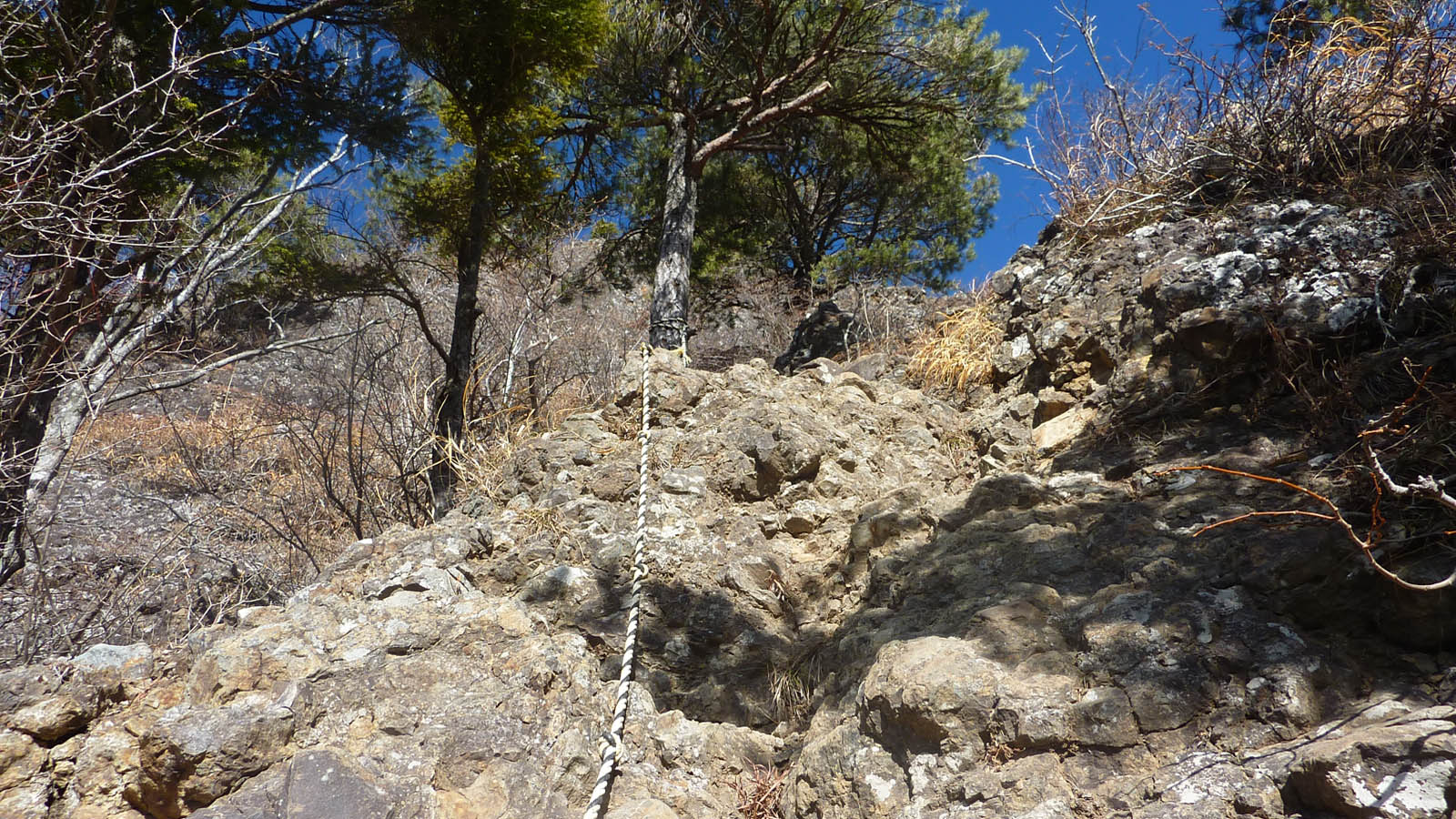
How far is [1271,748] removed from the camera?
71.2 inches

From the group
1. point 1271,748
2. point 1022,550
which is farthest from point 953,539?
point 1271,748

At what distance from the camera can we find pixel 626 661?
270 cm

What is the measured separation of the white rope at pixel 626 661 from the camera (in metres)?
2.23

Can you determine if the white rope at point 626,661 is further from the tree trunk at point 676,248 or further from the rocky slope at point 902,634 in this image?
the tree trunk at point 676,248

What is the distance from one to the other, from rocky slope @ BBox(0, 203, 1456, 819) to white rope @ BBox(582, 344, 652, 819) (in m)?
0.06

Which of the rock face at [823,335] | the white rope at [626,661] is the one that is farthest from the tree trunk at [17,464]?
the rock face at [823,335]

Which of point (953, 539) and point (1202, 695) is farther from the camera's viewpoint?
point (953, 539)

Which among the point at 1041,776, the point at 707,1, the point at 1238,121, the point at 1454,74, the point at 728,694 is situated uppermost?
the point at 707,1

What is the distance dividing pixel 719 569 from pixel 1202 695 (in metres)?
1.83

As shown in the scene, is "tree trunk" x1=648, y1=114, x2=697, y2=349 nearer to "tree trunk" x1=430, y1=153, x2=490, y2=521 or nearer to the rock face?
the rock face

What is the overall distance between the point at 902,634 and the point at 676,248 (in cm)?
507

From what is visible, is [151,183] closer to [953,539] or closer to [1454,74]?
[953,539]

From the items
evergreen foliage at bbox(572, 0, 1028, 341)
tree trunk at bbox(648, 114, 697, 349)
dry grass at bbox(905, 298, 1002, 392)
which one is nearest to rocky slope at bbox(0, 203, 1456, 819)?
dry grass at bbox(905, 298, 1002, 392)

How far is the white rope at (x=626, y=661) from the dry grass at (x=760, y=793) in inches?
15.7
